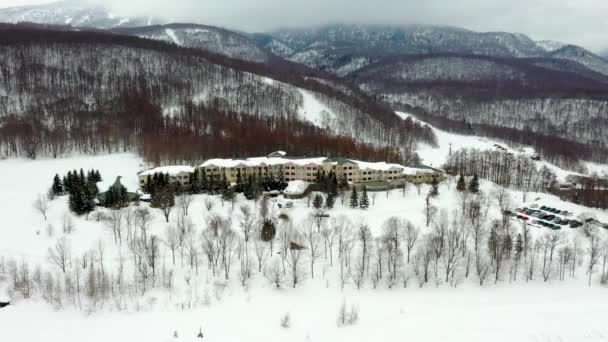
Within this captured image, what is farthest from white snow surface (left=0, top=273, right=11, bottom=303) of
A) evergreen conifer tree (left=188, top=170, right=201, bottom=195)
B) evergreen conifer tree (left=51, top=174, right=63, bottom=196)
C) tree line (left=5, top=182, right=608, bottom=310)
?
evergreen conifer tree (left=188, top=170, right=201, bottom=195)

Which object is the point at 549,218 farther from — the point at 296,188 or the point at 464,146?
the point at 464,146

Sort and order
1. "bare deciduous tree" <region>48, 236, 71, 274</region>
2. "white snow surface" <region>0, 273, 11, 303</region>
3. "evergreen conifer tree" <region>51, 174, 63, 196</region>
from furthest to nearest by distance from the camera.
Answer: "evergreen conifer tree" <region>51, 174, 63, 196</region> < "bare deciduous tree" <region>48, 236, 71, 274</region> < "white snow surface" <region>0, 273, 11, 303</region>

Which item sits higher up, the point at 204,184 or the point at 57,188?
the point at 204,184

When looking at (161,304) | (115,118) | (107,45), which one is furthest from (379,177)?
(107,45)

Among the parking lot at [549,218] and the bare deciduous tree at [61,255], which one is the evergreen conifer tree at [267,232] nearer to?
the bare deciduous tree at [61,255]

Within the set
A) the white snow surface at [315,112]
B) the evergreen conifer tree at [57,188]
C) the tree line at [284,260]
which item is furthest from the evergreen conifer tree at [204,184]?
the white snow surface at [315,112]

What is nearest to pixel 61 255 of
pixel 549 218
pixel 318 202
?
pixel 318 202

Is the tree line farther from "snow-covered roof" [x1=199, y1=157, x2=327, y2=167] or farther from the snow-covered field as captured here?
"snow-covered roof" [x1=199, y1=157, x2=327, y2=167]
